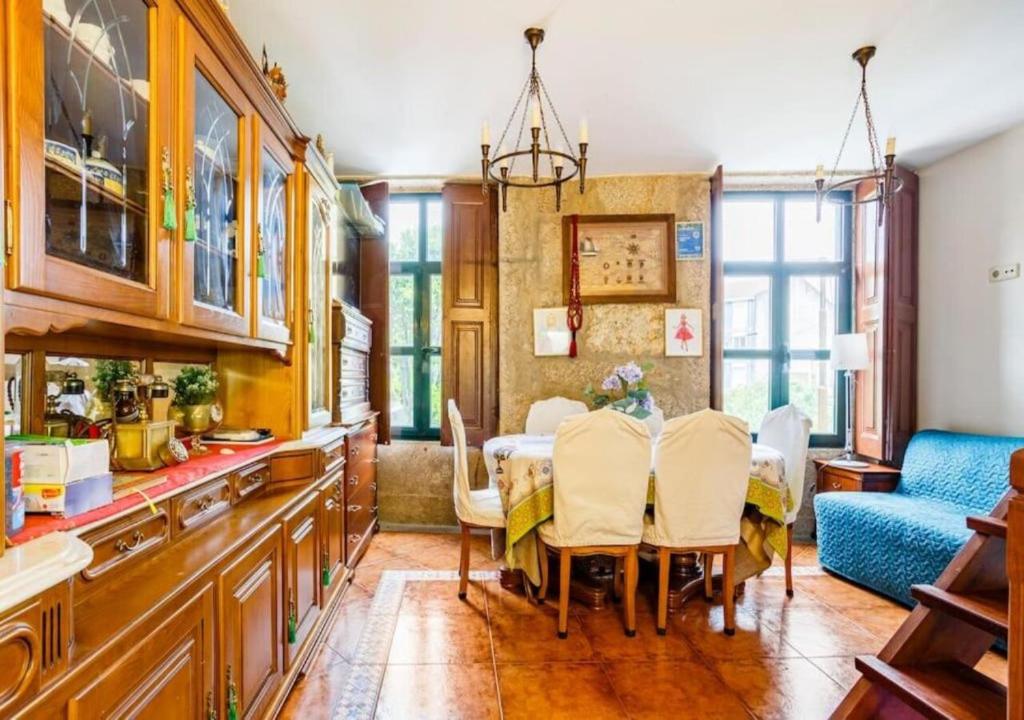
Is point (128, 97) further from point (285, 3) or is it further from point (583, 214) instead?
point (583, 214)

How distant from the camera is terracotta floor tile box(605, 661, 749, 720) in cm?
188

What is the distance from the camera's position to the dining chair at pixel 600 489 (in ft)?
7.61

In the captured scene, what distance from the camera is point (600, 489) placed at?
2355mm

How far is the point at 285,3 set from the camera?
2.12m

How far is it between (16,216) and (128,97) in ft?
1.87

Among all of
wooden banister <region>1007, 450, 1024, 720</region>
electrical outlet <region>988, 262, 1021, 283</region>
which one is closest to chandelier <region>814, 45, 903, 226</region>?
electrical outlet <region>988, 262, 1021, 283</region>

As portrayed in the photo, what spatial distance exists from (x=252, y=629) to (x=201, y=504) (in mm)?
429

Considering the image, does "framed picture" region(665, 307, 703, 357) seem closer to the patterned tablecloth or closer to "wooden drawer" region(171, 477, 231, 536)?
the patterned tablecloth

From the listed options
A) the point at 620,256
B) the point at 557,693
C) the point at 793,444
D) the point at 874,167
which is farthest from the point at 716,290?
the point at 557,693

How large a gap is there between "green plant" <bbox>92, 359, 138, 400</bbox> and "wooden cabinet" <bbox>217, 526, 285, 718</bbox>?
0.69 meters

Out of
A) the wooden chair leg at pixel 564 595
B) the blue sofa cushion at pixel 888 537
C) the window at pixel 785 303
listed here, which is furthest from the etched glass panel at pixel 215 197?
the window at pixel 785 303

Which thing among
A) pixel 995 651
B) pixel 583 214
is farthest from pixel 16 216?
pixel 995 651

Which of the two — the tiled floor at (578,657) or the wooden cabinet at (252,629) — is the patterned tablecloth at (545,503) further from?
the wooden cabinet at (252,629)

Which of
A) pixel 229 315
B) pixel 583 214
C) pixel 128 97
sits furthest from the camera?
pixel 583 214
